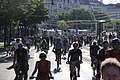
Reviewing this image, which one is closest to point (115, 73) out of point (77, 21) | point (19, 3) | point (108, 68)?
point (108, 68)

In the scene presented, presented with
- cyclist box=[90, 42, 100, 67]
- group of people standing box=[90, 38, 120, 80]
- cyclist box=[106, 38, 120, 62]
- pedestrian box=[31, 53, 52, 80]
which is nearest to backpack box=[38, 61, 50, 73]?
pedestrian box=[31, 53, 52, 80]

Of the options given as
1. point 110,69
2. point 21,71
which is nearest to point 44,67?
point 21,71

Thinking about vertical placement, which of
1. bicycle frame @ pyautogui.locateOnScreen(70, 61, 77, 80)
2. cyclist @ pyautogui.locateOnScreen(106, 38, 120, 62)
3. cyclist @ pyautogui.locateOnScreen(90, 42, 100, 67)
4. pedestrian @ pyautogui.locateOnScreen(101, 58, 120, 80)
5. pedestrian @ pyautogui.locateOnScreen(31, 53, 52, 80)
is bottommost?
bicycle frame @ pyautogui.locateOnScreen(70, 61, 77, 80)

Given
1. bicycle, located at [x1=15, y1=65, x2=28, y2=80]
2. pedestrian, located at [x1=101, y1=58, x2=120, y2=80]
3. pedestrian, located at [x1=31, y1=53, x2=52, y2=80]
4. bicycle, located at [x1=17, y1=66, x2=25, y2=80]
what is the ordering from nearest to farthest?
pedestrian, located at [x1=101, y1=58, x2=120, y2=80]
pedestrian, located at [x1=31, y1=53, x2=52, y2=80]
bicycle, located at [x1=15, y1=65, x2=28, y2=80]
bicycle, located at [x1=17, y1=66, x2=25, y2=80]

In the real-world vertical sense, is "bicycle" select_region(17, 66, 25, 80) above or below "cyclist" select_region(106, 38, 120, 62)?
below

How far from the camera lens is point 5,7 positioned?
47.2 m

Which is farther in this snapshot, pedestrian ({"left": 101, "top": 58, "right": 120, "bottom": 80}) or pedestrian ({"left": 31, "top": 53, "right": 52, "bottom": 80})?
pedestrian ({"left": 31, "top": 53, "right": 52, "bottom": 80})

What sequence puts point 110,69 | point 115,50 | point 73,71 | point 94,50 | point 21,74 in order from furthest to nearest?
point 94,50
point 73,71
point 21,74
point 115,50
point 110,69

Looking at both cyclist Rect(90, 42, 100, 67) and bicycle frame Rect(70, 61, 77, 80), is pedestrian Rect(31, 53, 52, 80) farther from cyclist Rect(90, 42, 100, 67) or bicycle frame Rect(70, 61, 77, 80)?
cyclist Rect(90, 42, 100, 67)

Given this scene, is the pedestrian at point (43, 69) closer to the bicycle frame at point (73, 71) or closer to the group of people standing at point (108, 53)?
the group of people standing at point (108, 53)

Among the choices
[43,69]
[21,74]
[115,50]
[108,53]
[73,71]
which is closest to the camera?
[115,50]

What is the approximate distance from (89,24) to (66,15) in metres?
10.1

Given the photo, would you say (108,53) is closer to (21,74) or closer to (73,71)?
(21,74)

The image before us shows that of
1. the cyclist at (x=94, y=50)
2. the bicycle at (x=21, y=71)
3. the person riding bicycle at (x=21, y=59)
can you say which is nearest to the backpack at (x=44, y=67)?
the person riding bicycle at (x=21, y=59)
